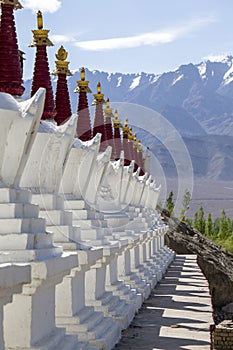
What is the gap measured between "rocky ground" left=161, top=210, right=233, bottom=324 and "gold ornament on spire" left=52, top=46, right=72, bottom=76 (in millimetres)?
21581

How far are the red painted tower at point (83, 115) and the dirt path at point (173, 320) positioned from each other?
13.1ft

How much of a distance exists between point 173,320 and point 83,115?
186 inches

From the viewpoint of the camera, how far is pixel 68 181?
1560 cm

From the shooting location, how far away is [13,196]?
10.8 metres

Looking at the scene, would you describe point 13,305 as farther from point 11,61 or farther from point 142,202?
point 142,202

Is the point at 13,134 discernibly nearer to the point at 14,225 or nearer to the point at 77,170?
the point at 14,225

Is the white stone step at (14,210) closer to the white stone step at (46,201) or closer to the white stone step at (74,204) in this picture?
the white stone step at (46,201)

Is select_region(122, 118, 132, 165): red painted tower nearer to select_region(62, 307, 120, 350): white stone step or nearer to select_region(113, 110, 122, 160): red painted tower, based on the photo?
select_region(113, 110, 122, 160): red painted tower

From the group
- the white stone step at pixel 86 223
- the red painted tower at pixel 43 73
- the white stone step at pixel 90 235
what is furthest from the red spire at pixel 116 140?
the red painted tower at pixel 43 73

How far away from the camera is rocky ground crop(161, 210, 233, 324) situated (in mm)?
43875

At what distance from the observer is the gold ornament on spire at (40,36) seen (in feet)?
48.0

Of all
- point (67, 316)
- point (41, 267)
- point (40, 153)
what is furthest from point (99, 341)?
point (41, 267)

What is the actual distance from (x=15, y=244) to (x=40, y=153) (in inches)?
109

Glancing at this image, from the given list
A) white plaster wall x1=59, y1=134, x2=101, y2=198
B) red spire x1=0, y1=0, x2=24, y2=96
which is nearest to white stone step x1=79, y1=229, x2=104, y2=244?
white plaster wall x1=59, y1=134, x2=101, y2=198
